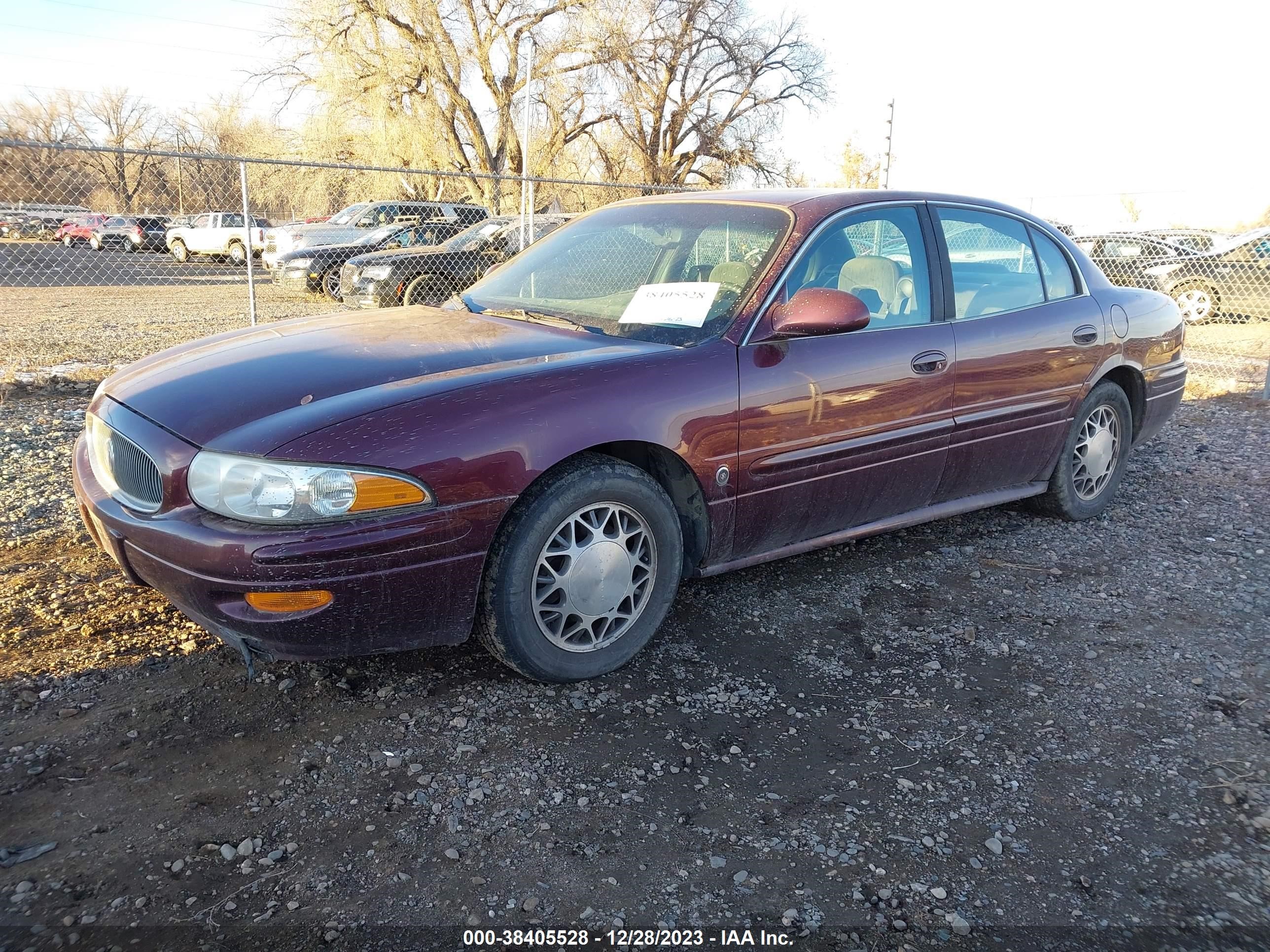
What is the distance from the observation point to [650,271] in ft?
12.2

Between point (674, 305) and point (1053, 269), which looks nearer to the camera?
point (674, 305)

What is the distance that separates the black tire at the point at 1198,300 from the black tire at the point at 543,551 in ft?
44.2

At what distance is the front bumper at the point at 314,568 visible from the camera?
8.18 feet

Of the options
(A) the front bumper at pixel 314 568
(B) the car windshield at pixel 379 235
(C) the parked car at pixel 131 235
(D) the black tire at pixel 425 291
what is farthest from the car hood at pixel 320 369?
(C) the parked car at pixel 131 235

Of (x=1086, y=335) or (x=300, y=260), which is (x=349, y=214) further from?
(x=1086, y=335)

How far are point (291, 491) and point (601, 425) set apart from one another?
921mm

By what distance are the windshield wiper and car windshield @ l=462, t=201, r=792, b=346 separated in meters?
0.02

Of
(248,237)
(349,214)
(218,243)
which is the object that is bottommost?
(248,237)

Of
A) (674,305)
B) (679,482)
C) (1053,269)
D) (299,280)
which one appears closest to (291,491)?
(679,482)

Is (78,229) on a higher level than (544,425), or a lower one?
higher

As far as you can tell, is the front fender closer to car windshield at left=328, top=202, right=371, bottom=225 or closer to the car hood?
the car hood

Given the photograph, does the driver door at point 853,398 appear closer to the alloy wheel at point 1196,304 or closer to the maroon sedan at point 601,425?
the maroon sedan at point 601,425

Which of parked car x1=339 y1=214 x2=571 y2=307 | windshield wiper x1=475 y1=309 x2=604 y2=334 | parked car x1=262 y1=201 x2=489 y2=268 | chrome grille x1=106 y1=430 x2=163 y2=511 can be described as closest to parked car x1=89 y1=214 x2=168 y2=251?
parked car x1=262 y1=201 x2=489 y2=268

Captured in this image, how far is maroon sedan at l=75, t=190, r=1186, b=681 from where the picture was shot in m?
2.57
